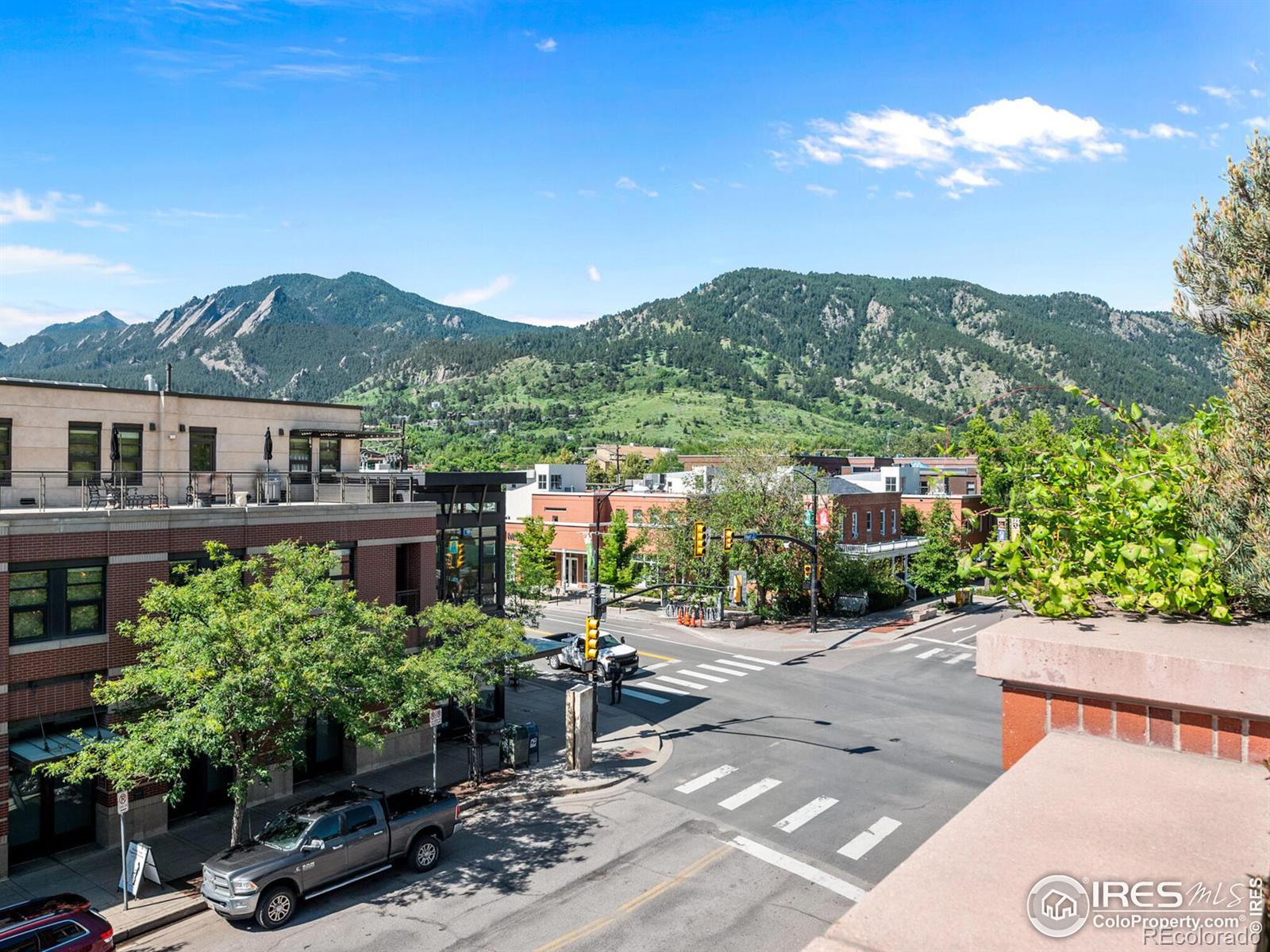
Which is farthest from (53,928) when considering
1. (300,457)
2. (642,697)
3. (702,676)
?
(702,676)

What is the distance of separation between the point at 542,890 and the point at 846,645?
30.0 meters

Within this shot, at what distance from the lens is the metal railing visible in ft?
73.5

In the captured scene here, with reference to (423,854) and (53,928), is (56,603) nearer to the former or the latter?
(53,928)

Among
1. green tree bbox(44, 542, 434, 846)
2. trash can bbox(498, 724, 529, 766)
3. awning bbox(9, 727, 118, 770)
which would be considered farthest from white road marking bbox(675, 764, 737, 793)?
awning bbox(9, 727, 118, 770)

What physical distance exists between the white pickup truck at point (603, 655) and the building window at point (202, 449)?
46.9ft

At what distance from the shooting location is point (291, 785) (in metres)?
23.1

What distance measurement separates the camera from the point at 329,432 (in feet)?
95.3

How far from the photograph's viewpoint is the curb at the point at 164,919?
15758 mm

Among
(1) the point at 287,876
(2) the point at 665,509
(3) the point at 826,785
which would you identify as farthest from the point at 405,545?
(2) the point at 665,509

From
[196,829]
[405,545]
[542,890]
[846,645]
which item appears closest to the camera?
→ [542,890]

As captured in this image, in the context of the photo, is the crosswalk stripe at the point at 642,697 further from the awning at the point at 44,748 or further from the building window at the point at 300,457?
the awning at the point at 44,748

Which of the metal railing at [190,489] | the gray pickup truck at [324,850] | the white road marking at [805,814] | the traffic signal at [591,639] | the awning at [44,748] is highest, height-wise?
the metal railing at [190,489]

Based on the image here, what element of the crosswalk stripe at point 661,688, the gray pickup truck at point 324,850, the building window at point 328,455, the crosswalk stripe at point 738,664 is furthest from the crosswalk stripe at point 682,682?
the gray pickup truck at point 324,850

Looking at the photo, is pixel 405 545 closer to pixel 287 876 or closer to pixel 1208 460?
pixel 287 876
